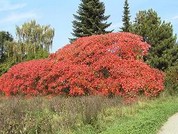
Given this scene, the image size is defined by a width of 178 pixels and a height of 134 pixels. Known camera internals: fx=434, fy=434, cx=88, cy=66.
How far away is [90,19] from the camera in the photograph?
1817 inches

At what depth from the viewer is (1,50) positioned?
2628 inches

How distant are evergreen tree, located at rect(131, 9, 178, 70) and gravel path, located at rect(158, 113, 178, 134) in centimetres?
2016

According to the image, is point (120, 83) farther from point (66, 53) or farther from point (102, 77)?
point (66, 53)

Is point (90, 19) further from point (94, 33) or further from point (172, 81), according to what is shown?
point (172, 81)

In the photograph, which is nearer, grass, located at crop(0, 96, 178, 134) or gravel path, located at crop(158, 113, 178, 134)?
grass, located at crop(0, 96, 178, 134)

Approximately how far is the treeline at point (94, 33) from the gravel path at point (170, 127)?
67.6ft

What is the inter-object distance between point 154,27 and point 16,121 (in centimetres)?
2839

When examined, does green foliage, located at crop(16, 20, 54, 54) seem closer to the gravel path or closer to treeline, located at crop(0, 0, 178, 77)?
treeline, located at crop(0, 0, 178, 77)

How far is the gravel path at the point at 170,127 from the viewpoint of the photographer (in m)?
14.2

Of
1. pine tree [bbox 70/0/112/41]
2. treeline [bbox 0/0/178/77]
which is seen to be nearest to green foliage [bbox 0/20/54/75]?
treeline [bbox 0/0/178/77]

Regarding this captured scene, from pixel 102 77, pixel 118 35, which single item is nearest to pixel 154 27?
pixel 118 35

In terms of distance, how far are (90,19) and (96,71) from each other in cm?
2251

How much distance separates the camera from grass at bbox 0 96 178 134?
39.7ft

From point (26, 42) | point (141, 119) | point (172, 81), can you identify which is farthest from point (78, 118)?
point (26, 42)
